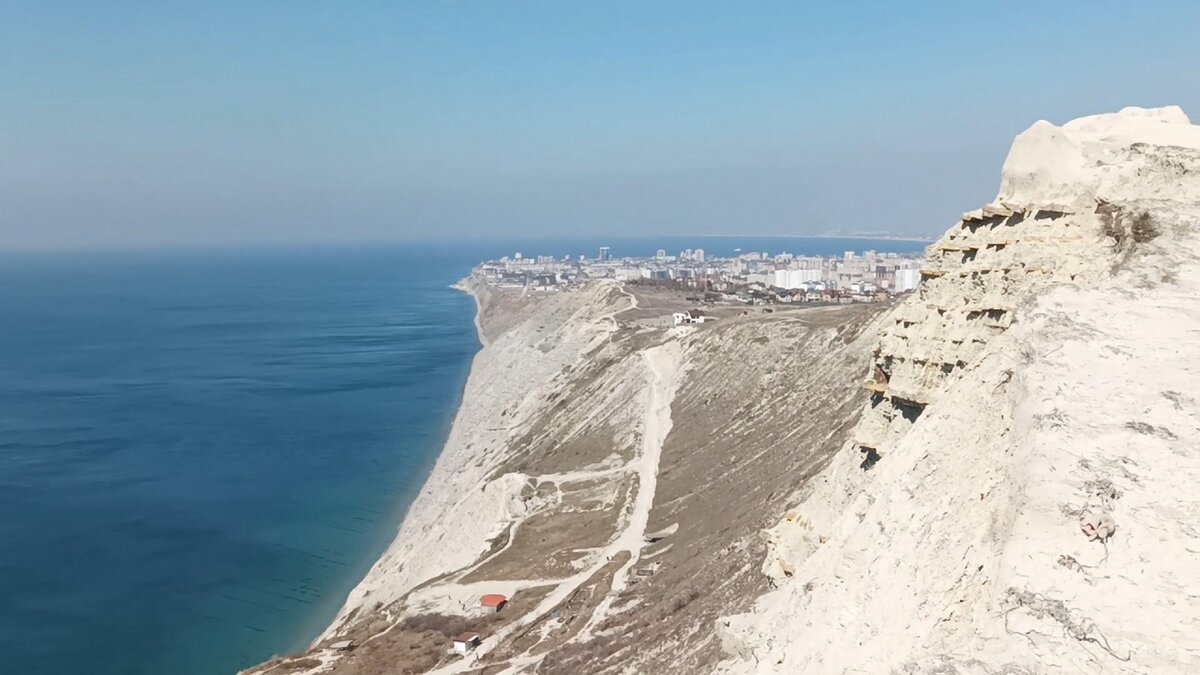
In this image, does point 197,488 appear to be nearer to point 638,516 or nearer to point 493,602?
point 493,602

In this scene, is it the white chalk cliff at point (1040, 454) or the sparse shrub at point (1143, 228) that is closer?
the white chalk cliff at point (1040, 454)

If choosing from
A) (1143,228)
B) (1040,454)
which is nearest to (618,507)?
(1143,228)

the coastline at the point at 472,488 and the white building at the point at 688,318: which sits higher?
the white building at the point at 688,318

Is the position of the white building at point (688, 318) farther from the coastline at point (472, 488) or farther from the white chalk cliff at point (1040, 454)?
the white chalk cliff at point (1040, 454)

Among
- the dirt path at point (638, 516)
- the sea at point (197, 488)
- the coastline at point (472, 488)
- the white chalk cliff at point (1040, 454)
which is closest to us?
the white chalk cliff at point (1040, 454)

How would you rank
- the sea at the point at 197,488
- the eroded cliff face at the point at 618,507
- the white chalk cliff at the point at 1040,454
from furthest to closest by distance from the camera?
the sea at the point at 197,488 → the eroded cliff face at the point at 618,507 → the white chalk cliff at the point at 1040,454

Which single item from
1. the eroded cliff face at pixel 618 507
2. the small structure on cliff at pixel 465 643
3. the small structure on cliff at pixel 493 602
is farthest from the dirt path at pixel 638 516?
the small structure on cliff at pixel 493 602

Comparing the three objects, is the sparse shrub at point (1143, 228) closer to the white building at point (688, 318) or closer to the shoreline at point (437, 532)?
the shoreline at point (437, 532)

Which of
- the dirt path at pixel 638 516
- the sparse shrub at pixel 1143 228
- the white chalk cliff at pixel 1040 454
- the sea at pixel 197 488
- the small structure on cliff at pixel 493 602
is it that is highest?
the sparse shrub at pixel 1143 228
